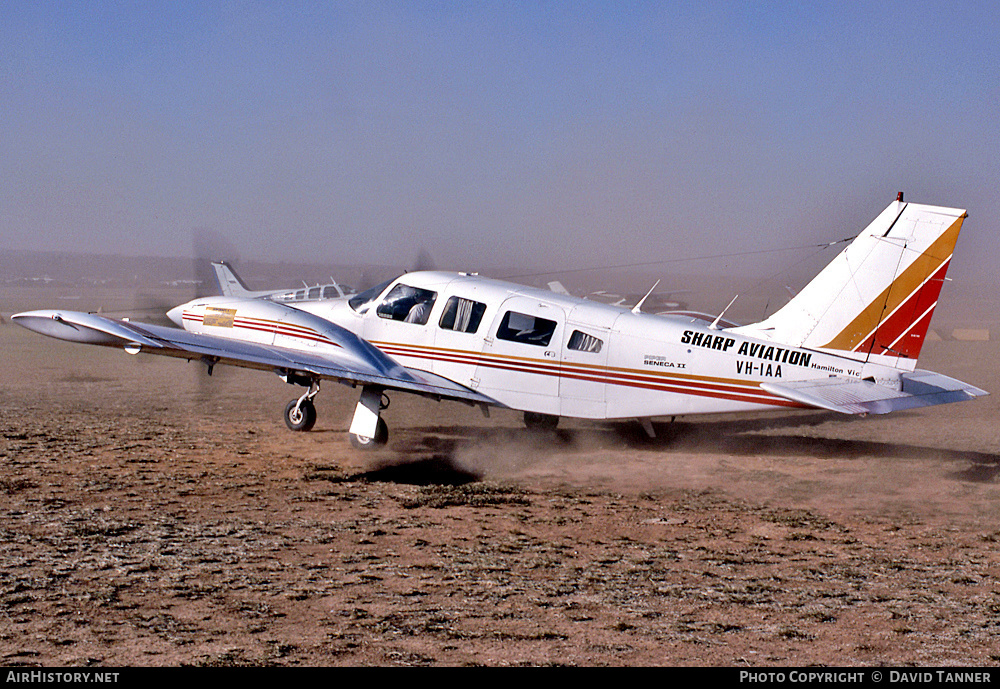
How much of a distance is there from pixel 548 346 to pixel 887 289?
5079 mm

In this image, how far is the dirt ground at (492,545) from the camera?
606 centimetres

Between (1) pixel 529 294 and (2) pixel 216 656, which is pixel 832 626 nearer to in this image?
(2) pixel 216 656

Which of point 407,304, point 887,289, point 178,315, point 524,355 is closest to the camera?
point 887,289

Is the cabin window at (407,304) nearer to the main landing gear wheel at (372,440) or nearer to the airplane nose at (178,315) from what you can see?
the main landing gear wheel at (372,440)

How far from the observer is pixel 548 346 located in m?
13.1

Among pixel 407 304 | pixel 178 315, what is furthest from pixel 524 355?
pixel 178 315

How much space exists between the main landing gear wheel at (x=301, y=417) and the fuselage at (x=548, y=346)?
1.57 metres

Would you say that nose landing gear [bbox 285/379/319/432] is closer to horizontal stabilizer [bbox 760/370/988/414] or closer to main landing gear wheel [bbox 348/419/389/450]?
main landing gear wheel [bbox 348/419/389/450]

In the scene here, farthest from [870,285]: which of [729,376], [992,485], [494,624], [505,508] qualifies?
[494,624]

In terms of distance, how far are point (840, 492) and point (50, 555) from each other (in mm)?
9427

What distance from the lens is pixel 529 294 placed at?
1357cm

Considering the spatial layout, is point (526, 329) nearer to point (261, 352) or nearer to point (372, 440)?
point (372, 440)

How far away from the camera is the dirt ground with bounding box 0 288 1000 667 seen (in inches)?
239

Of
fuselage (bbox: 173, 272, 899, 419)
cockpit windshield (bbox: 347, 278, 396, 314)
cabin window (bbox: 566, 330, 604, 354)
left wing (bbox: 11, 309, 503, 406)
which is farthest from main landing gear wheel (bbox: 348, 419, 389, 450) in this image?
cabin window (bbox: 566, 330, 604, 354)
